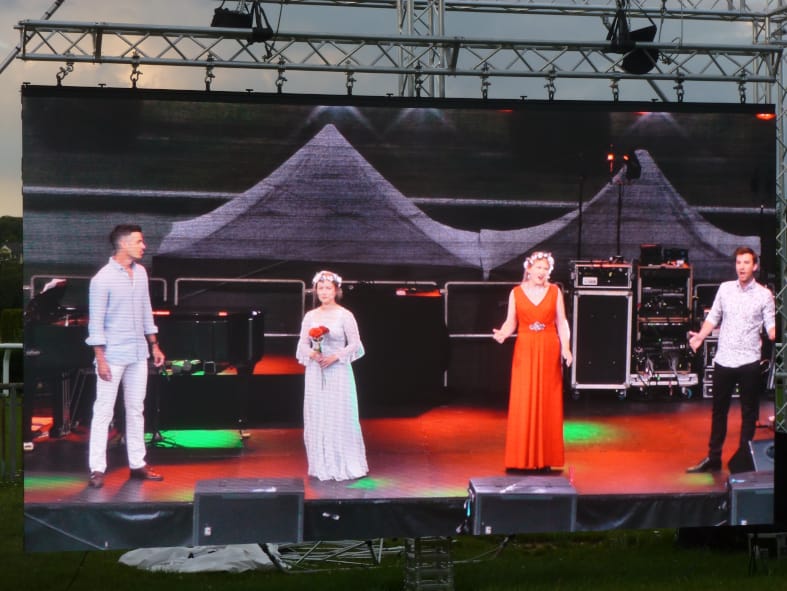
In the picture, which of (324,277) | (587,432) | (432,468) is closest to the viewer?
(324,277)

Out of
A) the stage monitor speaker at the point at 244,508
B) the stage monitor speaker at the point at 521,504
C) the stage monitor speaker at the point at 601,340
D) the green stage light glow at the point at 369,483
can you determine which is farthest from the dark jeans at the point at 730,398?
the stage monitor speaker at the point at 244,508

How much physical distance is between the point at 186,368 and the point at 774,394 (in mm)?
3799

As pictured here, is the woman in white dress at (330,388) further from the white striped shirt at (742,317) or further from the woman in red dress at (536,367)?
the white striped shirt at (742,317)

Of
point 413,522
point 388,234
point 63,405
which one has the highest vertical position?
point 388,234

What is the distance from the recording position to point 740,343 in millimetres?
7328

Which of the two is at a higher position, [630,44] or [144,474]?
[630,44]

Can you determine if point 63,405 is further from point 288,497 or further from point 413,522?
point 413,522

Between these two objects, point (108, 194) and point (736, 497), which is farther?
point (736, 497)

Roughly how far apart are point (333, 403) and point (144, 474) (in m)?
1.20

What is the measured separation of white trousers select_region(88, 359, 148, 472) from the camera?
666 centimetres

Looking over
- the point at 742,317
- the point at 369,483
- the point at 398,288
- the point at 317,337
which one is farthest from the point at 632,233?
the point at 369,483

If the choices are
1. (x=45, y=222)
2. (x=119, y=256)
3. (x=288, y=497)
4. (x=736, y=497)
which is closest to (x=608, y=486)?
(x=736, y=497)

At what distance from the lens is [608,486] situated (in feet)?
23.5

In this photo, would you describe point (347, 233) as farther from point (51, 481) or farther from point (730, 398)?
point (730, 398)
